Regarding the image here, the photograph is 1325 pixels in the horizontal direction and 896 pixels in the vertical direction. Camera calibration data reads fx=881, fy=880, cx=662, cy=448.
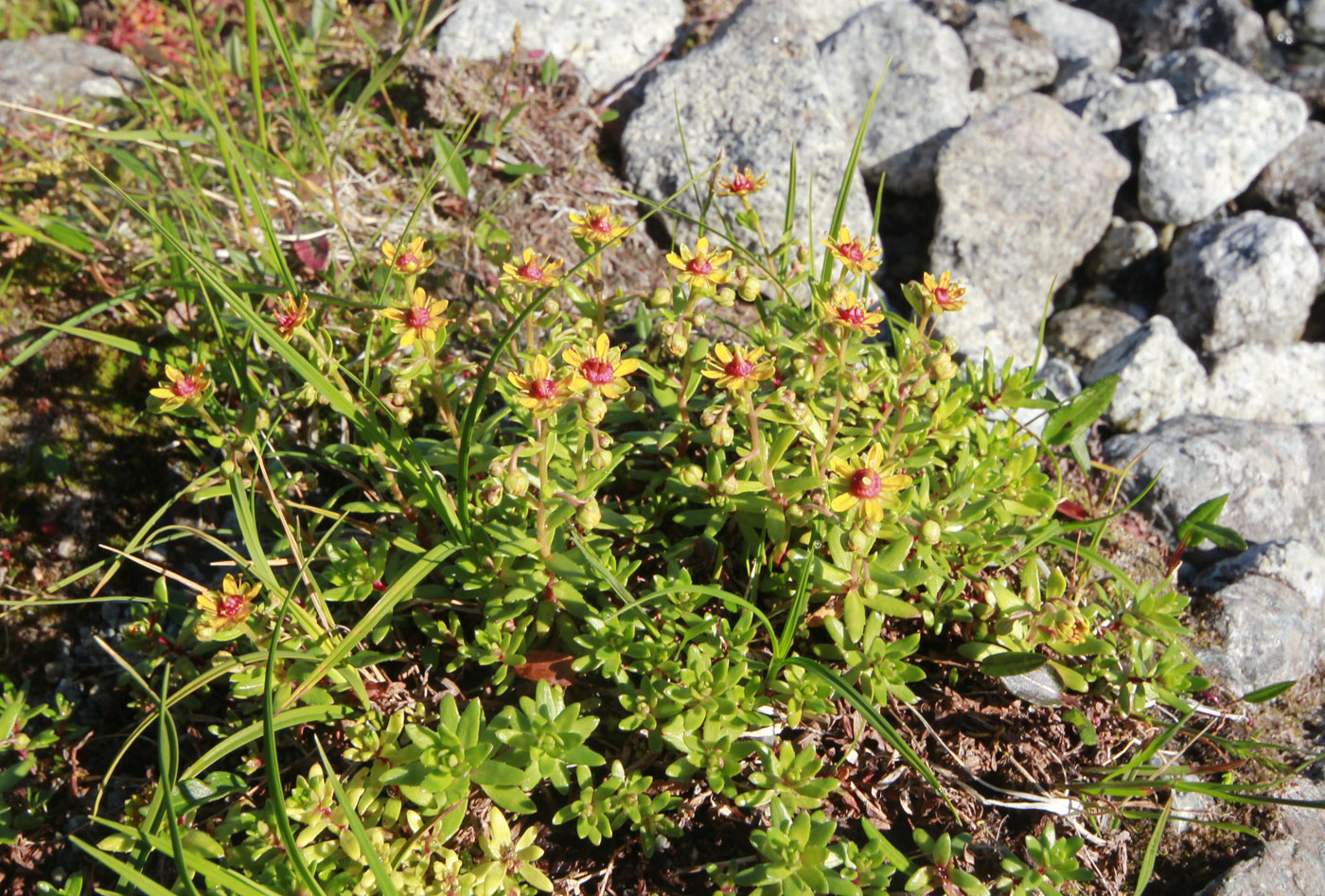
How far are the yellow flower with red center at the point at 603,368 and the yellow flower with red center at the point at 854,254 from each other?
2.26ft

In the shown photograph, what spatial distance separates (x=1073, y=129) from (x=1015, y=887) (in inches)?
165

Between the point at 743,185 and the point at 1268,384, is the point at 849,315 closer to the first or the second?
the point at 743,185

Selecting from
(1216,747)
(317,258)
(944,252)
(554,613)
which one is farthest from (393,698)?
(944,252)

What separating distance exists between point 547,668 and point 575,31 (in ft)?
11.9

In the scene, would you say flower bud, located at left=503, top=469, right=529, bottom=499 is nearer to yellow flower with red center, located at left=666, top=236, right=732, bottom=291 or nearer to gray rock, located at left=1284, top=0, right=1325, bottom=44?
yellow flower with red center, located at left=666, top=236, right=732, bottom=291

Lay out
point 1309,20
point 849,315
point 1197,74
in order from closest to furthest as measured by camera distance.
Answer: point 849,315
point 1197,74
point 1309,20

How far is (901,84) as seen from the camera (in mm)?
4980

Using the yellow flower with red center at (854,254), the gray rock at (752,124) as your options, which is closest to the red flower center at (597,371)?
the yellow flower with red center at (854,254)

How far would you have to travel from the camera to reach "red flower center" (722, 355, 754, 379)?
2.20 metres

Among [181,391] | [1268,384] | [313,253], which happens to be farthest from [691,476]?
[1268,384]

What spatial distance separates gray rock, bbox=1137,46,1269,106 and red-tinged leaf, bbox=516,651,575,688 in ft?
17.4

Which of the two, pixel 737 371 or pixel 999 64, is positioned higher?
pixel 999 64

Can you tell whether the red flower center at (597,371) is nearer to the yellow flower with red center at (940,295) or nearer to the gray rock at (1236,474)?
the yellow flower with red center at (940,295)

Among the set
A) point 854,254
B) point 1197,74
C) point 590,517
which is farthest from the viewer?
point 1197,74
